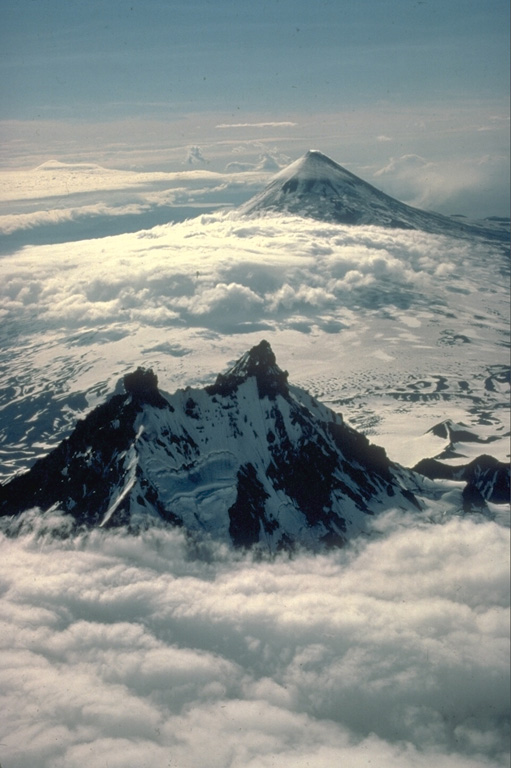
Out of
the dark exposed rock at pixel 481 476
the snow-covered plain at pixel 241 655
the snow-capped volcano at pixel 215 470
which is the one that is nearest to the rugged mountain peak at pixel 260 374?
the snow-capped volcano at pixel 215 470

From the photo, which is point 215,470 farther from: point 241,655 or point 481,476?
point 481,476

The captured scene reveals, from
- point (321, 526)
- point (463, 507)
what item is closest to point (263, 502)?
point (321, 526)

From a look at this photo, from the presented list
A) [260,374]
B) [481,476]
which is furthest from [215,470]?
[481,476]

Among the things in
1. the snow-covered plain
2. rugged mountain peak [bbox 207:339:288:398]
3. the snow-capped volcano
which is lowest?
the snow-covered plain

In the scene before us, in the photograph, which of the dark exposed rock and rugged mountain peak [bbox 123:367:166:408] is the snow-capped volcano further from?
the dark exposed rock

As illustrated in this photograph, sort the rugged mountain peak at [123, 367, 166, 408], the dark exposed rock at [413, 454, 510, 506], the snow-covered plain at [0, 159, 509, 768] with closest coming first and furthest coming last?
the snow-covered plain at [0, 159, 509, 768] < the rugged mountain peak at [123, 367, 166, 408] < the dark exposed rock at [413, 454, 510, 506]

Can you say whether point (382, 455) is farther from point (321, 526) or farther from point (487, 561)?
→ point (487, 561)

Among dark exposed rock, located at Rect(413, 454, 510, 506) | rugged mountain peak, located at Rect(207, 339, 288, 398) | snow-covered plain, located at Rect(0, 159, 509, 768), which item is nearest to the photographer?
snow-covered plain, located at Rect(0, 159, 509, 768)

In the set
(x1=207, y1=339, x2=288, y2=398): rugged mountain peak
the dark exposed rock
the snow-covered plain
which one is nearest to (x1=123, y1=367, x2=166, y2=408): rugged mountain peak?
(x1=207, y1=339, x2=288, y2=398): rugged mountain peak
